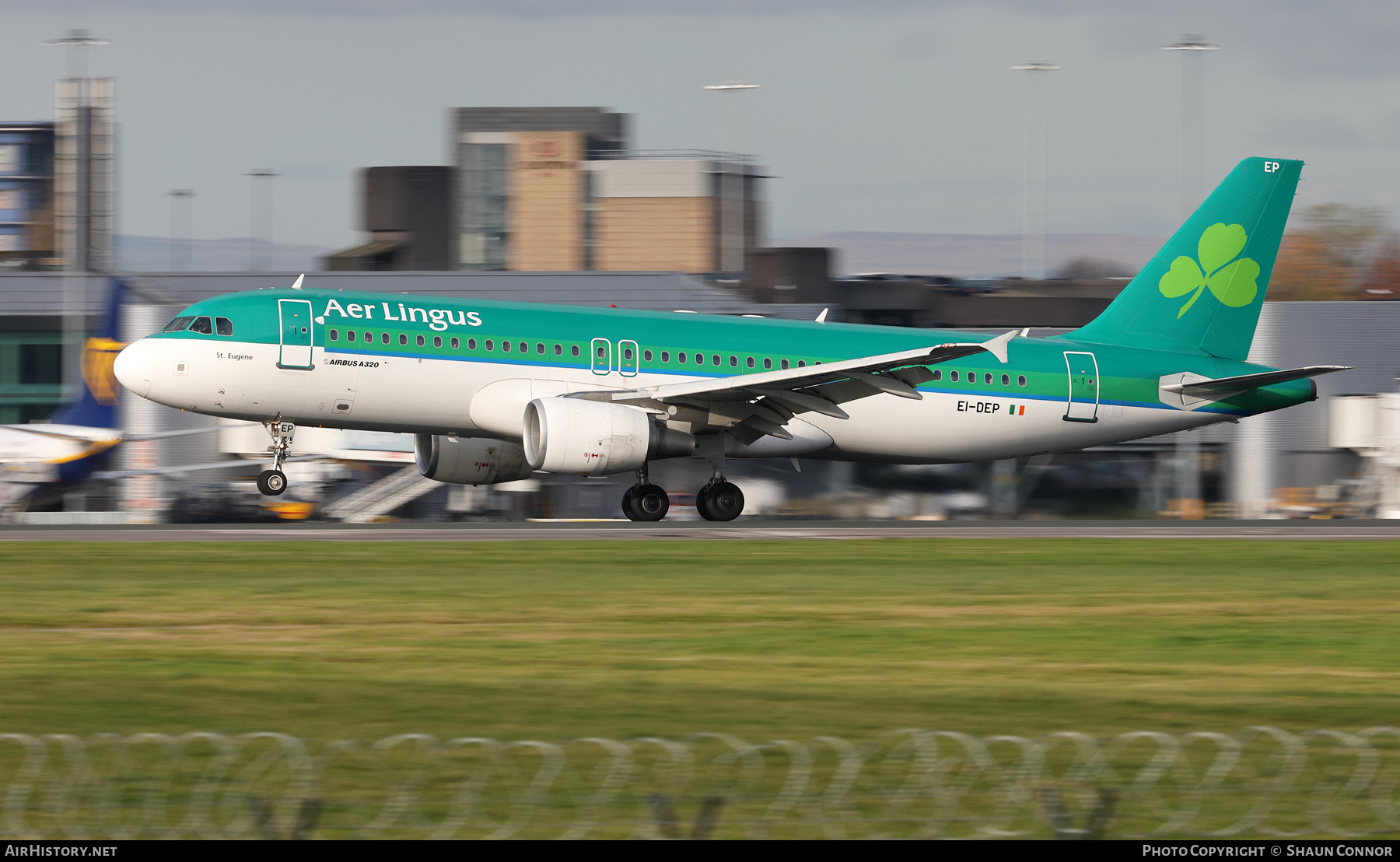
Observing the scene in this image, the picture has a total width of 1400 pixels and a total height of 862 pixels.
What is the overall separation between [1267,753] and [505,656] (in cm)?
598

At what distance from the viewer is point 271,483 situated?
26609 mm

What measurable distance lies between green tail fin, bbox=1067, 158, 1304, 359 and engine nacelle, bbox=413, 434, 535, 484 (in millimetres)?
12374

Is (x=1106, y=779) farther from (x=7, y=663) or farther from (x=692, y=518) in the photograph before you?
(x=692, y=518)

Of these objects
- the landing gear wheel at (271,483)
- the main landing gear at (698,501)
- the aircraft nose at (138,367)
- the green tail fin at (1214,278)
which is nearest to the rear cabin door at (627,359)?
the main landing gear at (698,501)

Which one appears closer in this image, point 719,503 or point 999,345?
point 999,345

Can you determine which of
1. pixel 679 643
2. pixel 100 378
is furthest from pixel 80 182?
pixel 679 643

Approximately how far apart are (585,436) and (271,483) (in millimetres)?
5418

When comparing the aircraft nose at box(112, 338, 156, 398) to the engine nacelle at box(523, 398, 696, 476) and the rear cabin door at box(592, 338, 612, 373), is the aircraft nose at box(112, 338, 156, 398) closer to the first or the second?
the engine nacelle at box(523, 398, 696, 476)

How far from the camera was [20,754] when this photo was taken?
8336mm

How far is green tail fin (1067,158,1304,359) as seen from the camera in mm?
33000

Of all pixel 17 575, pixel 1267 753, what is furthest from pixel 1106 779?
pixel 17 575

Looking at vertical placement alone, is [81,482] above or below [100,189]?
below

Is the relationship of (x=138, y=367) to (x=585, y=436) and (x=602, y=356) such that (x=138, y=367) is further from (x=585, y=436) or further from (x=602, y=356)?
(x=602, y=356)

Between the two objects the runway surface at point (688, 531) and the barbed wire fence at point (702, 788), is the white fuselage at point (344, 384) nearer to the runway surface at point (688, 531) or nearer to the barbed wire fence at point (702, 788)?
the runway surface at point (688, 531)
